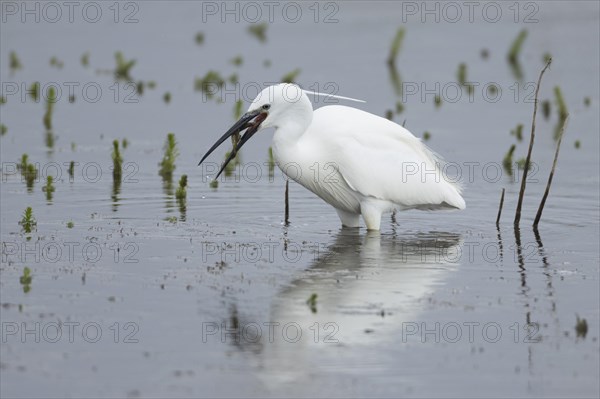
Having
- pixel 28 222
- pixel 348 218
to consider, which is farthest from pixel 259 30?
pixel 28 222

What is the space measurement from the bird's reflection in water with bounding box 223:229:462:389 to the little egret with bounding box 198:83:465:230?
47 centimetres

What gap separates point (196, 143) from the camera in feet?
52.1

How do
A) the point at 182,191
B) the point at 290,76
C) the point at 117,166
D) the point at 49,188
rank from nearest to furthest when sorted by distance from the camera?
the point at 182,191 < the point at 49,188 < the point at 117,166 < the point at 290,76

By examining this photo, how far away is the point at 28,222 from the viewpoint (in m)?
10.7

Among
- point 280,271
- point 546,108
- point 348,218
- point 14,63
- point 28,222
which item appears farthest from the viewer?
point 14,63

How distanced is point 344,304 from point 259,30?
18473mm

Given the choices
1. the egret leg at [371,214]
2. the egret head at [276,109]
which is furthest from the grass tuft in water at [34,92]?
the egret leg at [371,214]

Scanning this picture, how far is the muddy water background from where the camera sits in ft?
23.2

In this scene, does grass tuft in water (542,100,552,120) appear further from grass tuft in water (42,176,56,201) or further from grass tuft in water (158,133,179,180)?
grass tuft in water (42,176,56,201)

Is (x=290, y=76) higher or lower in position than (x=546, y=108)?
higher

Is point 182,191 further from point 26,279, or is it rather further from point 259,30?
point 259,30

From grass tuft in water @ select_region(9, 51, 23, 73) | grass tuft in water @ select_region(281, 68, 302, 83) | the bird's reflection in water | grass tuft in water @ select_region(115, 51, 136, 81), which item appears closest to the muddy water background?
the bird's reflection in water

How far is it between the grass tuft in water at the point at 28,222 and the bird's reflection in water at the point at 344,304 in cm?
250

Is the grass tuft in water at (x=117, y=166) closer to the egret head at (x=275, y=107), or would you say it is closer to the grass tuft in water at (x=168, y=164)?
the grass tuft in water at (x=168, y=164)
